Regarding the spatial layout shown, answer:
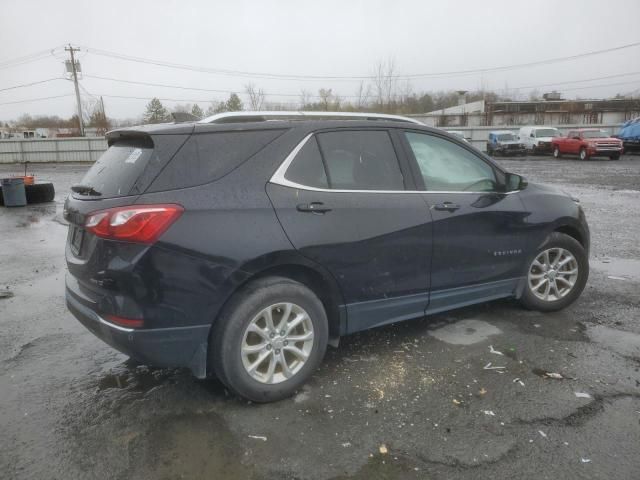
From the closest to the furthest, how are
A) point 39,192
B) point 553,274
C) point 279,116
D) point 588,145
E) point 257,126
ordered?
point 257,126
point 279,116
point 553,274
point 39,192
point 588,145

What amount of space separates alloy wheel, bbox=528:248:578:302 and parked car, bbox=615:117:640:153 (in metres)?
32.1

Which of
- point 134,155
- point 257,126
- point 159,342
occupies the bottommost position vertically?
point 159,342

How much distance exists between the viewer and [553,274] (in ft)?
15.2

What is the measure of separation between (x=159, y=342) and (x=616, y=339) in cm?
361

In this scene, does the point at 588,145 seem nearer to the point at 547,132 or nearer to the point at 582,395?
the point at 547,132

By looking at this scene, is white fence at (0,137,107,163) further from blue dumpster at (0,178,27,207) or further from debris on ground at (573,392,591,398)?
debris on ground at (573,392,591,398)

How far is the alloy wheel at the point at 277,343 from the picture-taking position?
3.12 metres

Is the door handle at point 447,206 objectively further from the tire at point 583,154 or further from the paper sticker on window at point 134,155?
the tire at point 583,154

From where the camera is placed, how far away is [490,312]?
4758 mm

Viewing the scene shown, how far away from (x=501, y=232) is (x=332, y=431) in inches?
90.1

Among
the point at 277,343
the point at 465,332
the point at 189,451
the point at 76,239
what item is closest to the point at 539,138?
the point at 465,332

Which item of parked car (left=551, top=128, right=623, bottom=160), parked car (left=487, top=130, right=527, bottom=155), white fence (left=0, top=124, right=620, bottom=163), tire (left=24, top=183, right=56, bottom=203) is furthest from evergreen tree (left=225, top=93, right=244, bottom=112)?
tire (left=24, top=183, right=56, bottom=203)

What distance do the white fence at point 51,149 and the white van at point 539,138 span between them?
31180 millimetres

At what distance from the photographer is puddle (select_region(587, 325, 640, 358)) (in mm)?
3902
